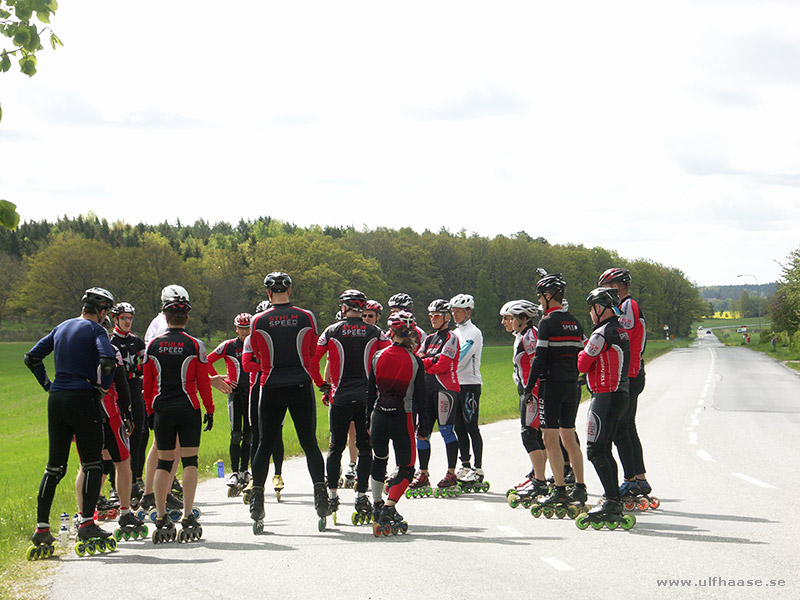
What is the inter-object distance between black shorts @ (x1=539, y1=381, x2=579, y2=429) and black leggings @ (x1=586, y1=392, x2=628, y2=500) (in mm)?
497

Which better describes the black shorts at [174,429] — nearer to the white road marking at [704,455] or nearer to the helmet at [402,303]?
the helmet at [402,303]

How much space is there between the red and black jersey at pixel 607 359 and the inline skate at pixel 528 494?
162 centimetres

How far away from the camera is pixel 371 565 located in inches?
268

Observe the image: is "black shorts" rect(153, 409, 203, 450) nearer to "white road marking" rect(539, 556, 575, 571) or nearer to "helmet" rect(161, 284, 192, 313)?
"helmet" rect(161, 284, 192, 313)

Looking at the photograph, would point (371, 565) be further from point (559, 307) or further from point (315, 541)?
point (559, 307)

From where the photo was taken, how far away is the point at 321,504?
8.38 m

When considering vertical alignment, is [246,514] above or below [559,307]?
below

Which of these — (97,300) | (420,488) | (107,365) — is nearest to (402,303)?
(420,488)

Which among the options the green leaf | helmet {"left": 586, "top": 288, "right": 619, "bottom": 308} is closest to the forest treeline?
helmet {"left": 586, "top": 288, "right": 619, "bottom": 308}

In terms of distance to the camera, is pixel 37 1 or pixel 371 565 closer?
pixel 37 1

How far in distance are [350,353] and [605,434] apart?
2712 millimetres

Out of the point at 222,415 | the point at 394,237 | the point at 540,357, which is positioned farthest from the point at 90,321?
the point at 394,237

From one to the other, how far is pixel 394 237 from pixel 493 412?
98.1 m

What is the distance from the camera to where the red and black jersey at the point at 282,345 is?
28.0ft
